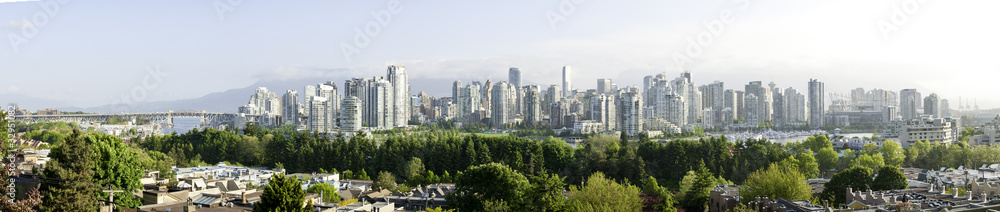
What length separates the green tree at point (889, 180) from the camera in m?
9.32

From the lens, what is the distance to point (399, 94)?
35.9 m

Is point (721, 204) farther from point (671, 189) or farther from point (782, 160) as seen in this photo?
point (782, 160)

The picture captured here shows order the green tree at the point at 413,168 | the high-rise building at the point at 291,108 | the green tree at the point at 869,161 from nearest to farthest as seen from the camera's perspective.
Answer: the green tree at the point at 413,168 → the green tree at the point at 869,161 → the high-rise building at the point at 291,108

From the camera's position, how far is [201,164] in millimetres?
16328

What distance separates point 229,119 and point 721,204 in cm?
4465

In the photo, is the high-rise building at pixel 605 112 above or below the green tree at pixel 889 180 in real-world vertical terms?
above

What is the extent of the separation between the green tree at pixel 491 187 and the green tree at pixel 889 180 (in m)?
5.17

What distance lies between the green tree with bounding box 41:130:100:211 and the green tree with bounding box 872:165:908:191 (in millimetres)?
9230

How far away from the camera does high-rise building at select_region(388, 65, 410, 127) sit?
115ft

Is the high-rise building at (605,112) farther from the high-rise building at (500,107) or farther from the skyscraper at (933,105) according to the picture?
the skyscraper at (933,105)

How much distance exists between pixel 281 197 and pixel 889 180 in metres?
8.09

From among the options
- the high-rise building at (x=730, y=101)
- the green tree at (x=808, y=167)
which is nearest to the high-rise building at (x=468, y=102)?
the high-rise building at (x=730, y=101)

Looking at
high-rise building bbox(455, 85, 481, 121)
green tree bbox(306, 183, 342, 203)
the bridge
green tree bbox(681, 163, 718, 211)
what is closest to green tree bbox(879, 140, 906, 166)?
green tree bbox(681, 163, 718, 211)

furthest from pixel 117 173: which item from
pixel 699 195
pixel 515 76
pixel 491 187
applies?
pixel 515 76
